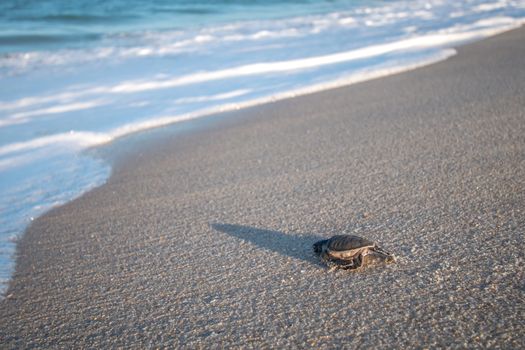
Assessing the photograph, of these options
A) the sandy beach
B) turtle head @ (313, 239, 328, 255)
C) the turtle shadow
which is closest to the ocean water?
the sandy beach

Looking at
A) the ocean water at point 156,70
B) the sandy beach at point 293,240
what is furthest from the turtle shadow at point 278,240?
the ocean water at point 156,70

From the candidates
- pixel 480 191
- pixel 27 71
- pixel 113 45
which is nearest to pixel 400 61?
pixel 480 191

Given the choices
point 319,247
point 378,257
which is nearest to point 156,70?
point 319,247

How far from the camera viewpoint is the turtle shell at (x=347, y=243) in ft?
5.99

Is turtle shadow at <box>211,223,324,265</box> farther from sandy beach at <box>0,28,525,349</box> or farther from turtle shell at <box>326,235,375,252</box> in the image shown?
turtle shell at <box>326,235,375,252</box>

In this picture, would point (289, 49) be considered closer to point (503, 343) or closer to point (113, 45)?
point (113, 45)

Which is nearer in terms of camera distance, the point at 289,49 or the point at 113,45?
the point at 289,49

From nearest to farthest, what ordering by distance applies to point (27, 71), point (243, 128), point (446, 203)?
point (446, 203) < point (243, 128) < point (27, 71)

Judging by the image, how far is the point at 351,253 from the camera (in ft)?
6.02

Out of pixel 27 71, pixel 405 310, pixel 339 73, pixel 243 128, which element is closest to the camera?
pixel 405 310

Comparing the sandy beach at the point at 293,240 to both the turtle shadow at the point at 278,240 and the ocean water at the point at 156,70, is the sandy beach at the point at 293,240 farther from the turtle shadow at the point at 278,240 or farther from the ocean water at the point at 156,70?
the ocean water at the point at 156,70

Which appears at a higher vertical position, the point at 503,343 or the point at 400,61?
the point at 400,61

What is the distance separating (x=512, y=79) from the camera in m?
4.23

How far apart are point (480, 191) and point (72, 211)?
219 centimetres
